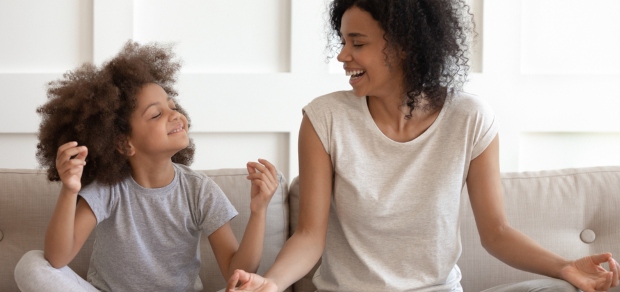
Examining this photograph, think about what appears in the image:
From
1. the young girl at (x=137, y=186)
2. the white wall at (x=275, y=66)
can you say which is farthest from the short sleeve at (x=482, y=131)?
the white wall at (x=275, y=66)

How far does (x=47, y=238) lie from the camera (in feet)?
5.59

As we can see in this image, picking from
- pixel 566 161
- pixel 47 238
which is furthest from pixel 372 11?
pixel 566 161

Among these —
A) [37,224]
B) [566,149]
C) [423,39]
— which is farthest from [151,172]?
[566,149]

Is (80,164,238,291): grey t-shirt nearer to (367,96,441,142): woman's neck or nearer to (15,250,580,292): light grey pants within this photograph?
(15,250,580,292): light grey pants

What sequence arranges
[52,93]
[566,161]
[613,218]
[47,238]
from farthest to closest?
[566,161], [613,218], [52,93], [47,238]

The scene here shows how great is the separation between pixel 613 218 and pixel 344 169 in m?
0.79

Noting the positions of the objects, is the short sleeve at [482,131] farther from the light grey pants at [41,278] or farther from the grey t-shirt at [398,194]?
the light grey pants at [41,278]

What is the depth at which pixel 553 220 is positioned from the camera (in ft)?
6.83

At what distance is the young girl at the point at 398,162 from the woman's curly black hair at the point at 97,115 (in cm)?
41

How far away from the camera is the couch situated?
2023 mm

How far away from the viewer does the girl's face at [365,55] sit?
1.72 meters

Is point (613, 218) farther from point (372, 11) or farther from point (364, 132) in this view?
point (372, 11)

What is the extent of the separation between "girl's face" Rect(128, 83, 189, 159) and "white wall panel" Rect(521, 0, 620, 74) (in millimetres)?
1199

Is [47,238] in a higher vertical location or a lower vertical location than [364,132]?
lower
